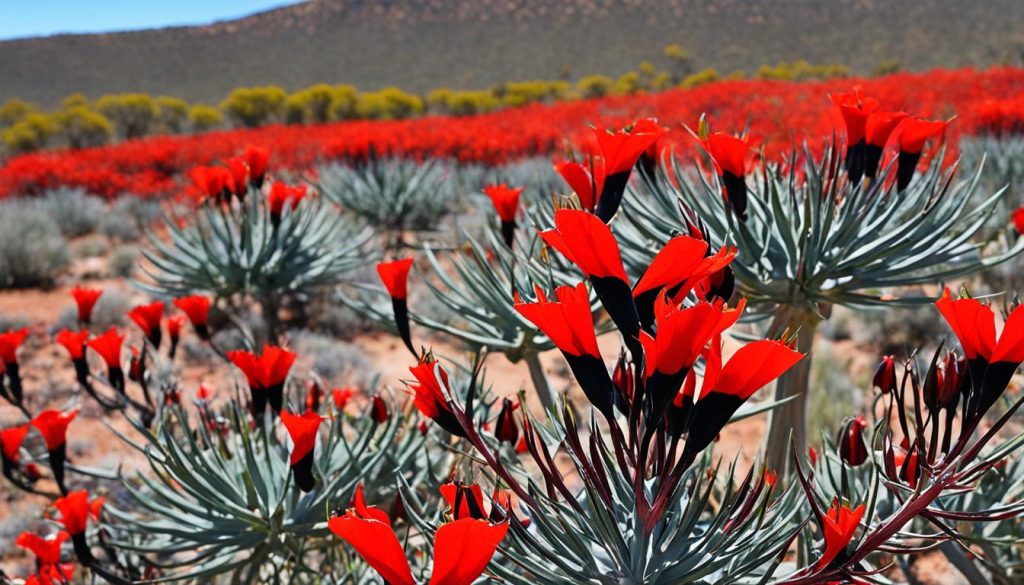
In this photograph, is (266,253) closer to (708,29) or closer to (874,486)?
(874,486)

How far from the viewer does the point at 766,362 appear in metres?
0.85

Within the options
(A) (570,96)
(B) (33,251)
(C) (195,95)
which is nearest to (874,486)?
(B) (33,251)

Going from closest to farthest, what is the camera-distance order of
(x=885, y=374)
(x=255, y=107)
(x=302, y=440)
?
(x=302, y=440) < (x=885, y=374) < (x=255, y=107)

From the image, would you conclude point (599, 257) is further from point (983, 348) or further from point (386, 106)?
point (386, 106)

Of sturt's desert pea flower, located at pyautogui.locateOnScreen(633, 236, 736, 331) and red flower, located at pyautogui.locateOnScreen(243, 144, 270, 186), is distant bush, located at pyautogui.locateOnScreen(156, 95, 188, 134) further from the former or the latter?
sturt's desert pea flower, located at pyautogui.locateOnScreen(633, 236, 736, 331)

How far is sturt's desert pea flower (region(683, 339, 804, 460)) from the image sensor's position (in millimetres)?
830

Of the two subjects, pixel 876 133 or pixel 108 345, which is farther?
pixel 108 345

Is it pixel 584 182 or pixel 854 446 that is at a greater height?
pixel 584 182

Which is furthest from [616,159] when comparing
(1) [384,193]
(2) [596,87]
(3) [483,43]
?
(3) [483,43]

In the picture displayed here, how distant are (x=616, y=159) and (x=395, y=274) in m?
0.50

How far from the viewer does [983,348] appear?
0.98 metres

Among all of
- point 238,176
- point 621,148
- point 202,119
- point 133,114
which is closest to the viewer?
point 621,148

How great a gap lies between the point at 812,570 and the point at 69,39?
6562 cm

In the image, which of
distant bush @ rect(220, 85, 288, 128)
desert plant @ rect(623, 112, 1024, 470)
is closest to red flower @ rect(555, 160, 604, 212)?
desert plant @ rect(623, 112, 1024, 470)
